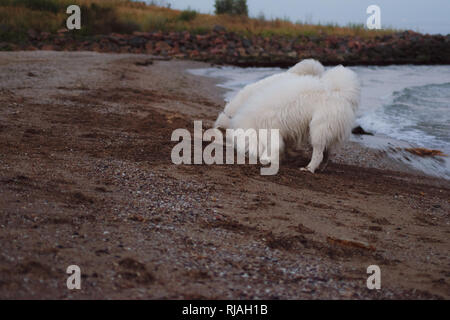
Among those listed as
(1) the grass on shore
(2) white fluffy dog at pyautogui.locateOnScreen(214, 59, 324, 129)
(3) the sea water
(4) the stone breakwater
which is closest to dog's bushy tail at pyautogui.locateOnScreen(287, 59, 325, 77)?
(2) white fluffy dog at pyautogui.locateOnScreen(214, 59, 324, 129)

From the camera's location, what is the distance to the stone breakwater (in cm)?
2089

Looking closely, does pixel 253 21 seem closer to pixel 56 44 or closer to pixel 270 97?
pixel 56 44

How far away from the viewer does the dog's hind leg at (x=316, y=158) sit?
6.05 metres

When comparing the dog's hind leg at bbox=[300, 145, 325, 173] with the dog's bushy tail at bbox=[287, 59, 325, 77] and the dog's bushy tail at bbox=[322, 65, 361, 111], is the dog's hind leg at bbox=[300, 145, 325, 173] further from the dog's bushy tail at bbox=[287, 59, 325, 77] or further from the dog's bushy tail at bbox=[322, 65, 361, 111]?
the dog's bushy tail at bbox=[287, 59, 325, 77]

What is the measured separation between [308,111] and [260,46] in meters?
20.7

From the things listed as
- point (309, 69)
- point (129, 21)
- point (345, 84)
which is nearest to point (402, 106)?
point (309, 69)

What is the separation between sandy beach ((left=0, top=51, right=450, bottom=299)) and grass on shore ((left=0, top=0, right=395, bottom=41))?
52.8 ft

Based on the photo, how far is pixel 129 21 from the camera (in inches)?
1001

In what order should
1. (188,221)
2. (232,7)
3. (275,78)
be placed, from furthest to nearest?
(232,7), (275,78), (188,221)

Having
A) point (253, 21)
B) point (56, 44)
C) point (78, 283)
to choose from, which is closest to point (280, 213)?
point (78, 283)

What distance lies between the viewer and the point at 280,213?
437cm

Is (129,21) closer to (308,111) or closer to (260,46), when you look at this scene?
(260,46)

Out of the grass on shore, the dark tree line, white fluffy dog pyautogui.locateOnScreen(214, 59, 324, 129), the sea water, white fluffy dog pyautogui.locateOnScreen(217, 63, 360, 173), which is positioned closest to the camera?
white fluffy dog pyautogui.locateOnScreen(217, 63, 360, 173)

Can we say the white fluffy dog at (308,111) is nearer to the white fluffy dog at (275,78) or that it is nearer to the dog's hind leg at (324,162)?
the dog's hind leg at (324,162)
